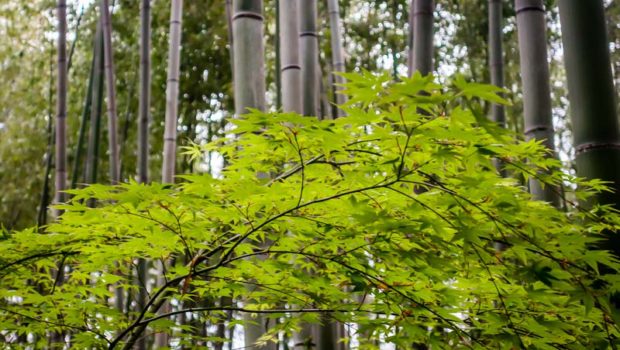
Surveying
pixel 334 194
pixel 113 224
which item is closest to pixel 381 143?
pixel 334 194

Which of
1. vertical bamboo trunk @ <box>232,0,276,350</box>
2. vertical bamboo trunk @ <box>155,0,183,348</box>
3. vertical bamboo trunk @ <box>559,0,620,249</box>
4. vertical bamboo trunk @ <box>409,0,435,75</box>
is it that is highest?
vertical bamboo trunk @ <box>155,0,183,348</box>

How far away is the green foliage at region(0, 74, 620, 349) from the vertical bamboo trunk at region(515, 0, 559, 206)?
0.73 m

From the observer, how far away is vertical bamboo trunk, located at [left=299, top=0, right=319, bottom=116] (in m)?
2.90

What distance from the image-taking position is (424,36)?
2.58 m

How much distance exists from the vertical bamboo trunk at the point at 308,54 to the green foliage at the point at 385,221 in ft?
4.60

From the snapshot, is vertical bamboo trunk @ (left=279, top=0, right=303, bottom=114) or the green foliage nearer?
the green foliage

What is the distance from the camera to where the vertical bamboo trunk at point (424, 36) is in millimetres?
2561

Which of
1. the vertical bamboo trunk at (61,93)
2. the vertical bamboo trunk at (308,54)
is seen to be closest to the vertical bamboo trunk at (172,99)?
the vertical bamboo trunk at (61,93)

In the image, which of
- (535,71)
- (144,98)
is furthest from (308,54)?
(144,98)

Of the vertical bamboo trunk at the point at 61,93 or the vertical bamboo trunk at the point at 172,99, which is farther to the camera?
the vertical bamboo trunk at the point at 172,99

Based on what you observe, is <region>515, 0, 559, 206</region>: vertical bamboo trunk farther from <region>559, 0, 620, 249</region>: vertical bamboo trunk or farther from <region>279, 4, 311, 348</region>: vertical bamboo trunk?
<region>279, 4, 311, 348</region>: vertical bamboo trunk

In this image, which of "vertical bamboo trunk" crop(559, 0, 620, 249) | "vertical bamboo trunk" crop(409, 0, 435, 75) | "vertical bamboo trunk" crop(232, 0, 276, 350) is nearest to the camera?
"vertical bamboo trunk" crop(559, 0, 620, 249)

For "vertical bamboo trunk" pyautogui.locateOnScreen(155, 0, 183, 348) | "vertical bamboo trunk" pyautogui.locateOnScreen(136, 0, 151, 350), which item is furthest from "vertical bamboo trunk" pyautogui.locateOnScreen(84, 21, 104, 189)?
"vertical bamboo trunk" pyautogui.locateOnScreen(155, 0, 183, 348)

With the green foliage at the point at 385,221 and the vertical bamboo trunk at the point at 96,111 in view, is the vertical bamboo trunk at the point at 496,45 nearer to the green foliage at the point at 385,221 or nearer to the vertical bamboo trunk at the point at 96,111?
the green foliage at the point at 385,221
